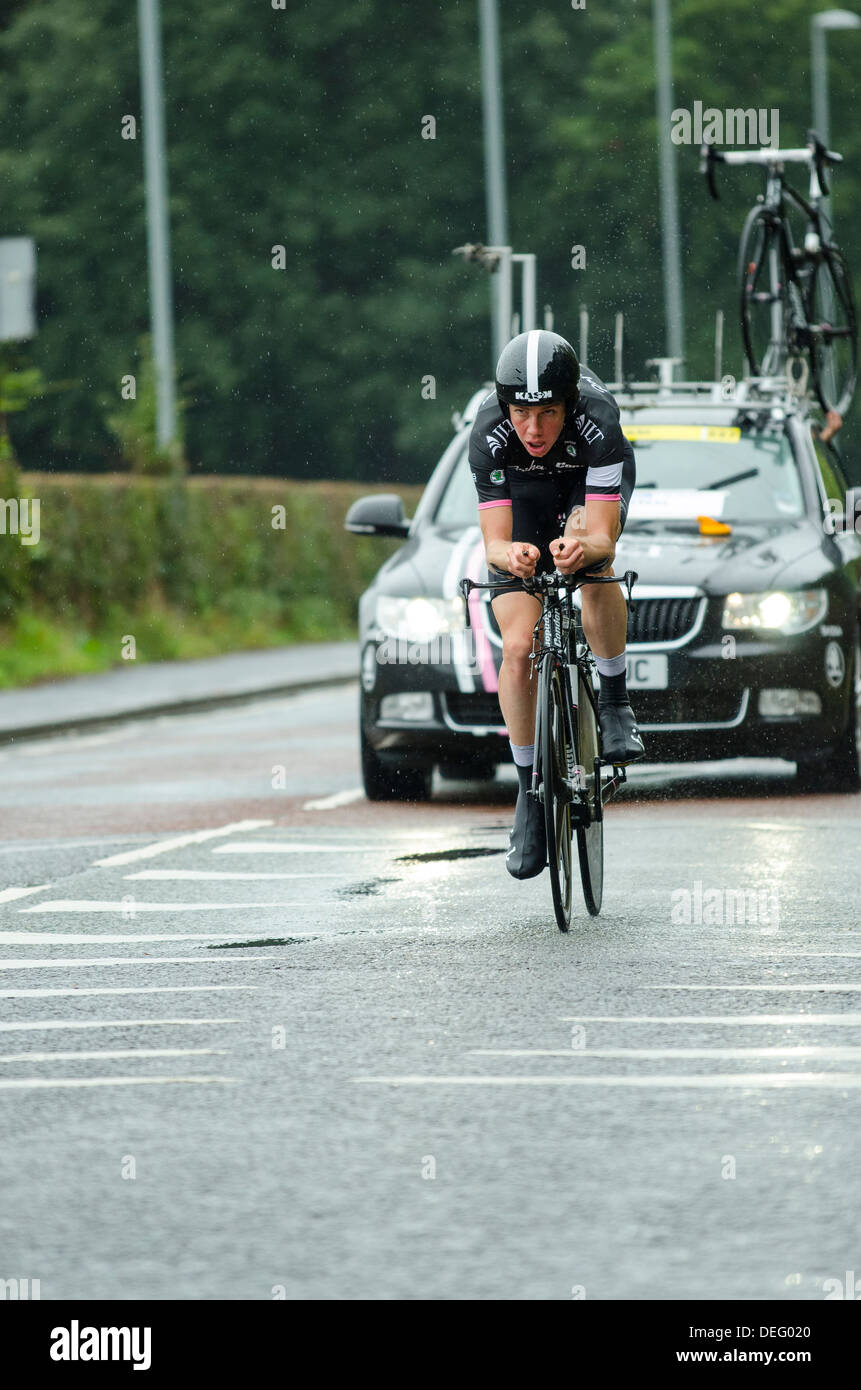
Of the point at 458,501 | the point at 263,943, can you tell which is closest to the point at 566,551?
the point at 263,943

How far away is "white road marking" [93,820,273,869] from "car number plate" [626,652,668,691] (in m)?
1.83

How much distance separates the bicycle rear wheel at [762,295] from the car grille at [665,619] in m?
4.43

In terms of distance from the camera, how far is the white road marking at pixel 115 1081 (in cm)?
634

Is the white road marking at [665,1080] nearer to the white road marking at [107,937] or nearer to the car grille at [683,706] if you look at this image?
the white road marking at [107,937]

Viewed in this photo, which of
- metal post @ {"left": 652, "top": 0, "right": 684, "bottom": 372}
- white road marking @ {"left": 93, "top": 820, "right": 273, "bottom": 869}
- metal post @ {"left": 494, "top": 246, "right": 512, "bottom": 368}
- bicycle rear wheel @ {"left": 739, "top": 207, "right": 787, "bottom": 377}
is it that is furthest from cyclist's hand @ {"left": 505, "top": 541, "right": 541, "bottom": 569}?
metal post @ {"left": 652, "top": 0, "right": 684, "bottom": 372}

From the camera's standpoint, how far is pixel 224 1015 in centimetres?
729

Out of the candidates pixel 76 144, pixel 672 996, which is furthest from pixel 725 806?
pixel 76 144

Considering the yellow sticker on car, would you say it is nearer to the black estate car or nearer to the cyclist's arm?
the black estate car

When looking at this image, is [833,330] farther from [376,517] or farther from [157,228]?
[157,228]

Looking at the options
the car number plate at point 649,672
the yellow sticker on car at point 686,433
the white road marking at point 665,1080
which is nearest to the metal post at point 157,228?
the yellow sticker on car at point 686,433

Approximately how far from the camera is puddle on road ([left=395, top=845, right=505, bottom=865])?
10.9 m

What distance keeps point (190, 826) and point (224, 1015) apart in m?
5.52
